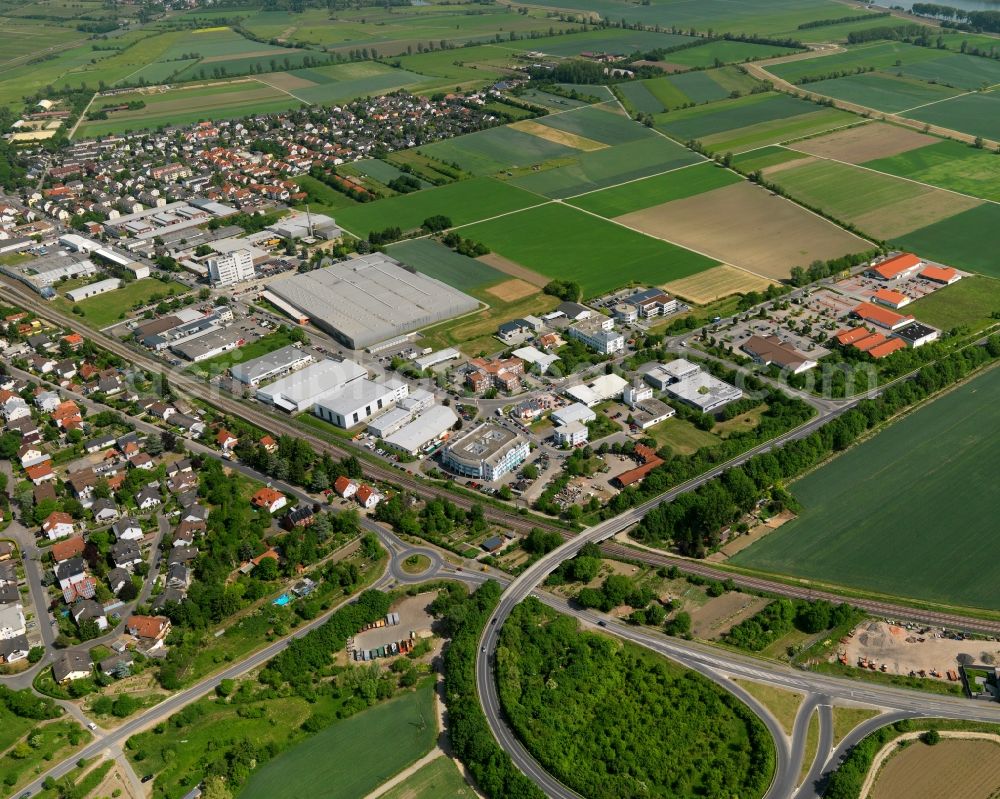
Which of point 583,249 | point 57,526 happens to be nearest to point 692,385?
point 583,249

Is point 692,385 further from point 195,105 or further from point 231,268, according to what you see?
point 195,105

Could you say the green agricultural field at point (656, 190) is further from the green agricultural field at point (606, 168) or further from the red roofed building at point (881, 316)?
the red roofed building at point (881, 316)

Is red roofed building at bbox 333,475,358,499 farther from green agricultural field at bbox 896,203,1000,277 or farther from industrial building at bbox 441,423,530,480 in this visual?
green agricultural field at bbox 896,203,1000,277

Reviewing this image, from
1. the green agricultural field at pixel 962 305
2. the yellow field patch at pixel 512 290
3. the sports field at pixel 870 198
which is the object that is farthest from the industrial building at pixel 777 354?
the sports field at pixel 870 198

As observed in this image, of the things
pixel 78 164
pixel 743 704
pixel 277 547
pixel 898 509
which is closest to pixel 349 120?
pixel 78 164

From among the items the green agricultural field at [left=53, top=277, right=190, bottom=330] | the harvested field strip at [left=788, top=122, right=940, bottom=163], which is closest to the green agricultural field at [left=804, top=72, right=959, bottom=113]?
the harvested field strip at [left=788, top=122, right=940, bottom=163]

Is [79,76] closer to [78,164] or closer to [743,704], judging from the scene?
[78,164]
